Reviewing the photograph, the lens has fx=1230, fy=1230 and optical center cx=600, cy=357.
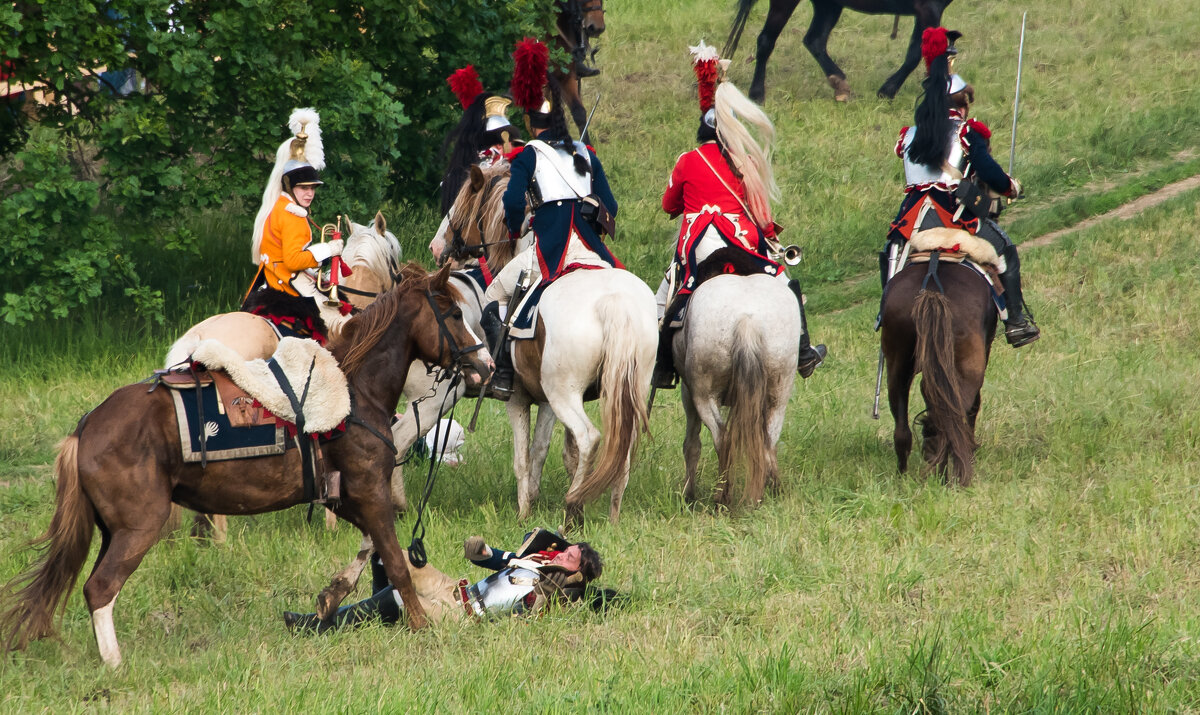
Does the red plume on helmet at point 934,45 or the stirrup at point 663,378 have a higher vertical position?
the red plume on helmet at point 934,45

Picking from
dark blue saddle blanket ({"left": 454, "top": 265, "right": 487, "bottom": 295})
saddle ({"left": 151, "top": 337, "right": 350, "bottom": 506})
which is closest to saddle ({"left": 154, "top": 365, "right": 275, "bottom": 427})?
saddle ({"left": 151, "top": 337, "right": 350, "bottom": 506})

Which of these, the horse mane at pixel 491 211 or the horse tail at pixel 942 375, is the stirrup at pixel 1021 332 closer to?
the horse tail at pixel 942 375

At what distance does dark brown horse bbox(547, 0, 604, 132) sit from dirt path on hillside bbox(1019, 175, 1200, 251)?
6123mm

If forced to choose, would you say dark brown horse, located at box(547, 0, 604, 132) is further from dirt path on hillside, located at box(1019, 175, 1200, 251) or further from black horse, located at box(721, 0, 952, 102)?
dirt path on hillside, located at box(1019, 175, 1200, 251)

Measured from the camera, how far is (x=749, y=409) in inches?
293

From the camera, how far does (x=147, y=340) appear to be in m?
12.3

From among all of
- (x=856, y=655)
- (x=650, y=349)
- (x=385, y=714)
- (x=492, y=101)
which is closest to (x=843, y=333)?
(x=492, y=101)

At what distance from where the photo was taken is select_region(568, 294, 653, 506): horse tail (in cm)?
720

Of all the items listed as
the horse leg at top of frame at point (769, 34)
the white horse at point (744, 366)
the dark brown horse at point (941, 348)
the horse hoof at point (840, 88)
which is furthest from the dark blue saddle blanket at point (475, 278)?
the horse hoof at point (840, 88)

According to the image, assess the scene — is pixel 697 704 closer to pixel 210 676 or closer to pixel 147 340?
pixel 210 676

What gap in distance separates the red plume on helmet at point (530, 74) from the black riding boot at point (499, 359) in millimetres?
1364

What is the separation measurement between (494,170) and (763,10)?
62.4 ft

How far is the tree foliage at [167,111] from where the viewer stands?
11.3 metres

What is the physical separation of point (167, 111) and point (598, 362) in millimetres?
6694
